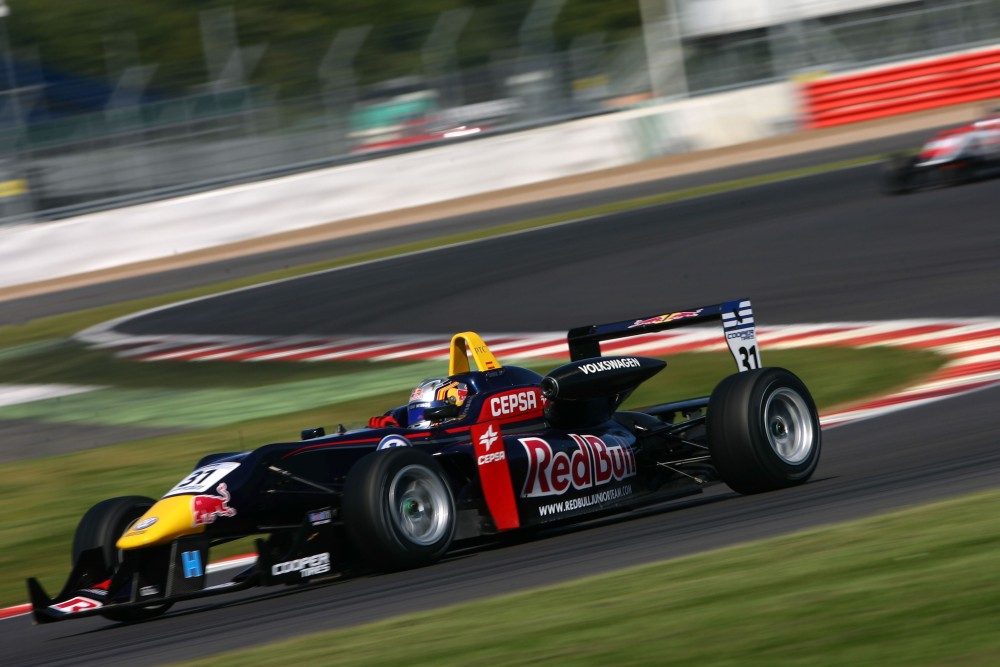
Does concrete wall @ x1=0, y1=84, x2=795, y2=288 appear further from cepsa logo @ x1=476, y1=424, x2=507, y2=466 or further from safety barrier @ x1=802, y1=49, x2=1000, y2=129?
cepsa logo @ x1=476, y1=424, x2=507, y2=466

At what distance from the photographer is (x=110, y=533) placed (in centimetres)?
676

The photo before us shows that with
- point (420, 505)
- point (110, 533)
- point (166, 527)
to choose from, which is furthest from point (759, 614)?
point (110, 533)

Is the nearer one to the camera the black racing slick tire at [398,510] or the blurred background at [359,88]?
the black racing slick tire at [398,510]

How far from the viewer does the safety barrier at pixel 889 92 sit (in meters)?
→ 25.5

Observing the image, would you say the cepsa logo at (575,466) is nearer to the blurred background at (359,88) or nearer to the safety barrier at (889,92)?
the blurred background at (359,88)

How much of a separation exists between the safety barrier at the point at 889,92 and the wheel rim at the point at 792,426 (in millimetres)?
19114

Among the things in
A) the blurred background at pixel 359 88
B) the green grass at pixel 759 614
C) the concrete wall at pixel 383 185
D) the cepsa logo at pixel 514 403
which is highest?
the blurred background at pixel 359 88

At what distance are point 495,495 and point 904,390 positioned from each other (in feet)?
14.3

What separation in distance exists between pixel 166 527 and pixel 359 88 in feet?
63.1

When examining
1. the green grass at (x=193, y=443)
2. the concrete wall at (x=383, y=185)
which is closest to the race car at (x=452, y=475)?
the green grass at (x=193, y=443)

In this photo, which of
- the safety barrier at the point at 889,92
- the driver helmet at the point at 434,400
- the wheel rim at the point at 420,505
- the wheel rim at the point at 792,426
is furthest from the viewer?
the safety barrier at the point at 889,92

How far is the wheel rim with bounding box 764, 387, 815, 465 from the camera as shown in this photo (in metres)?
Result: 7.51

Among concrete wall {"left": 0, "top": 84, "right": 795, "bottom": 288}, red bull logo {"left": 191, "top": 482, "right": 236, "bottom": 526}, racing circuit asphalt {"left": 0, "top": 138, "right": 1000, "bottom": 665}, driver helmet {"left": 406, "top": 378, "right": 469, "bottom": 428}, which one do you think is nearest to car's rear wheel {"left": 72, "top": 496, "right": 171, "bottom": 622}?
racing circuit asphalt {"left": 0, "top": 138, "right": 1000, "bottom": 665}

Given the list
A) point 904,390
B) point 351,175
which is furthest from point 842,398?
point 351,175
